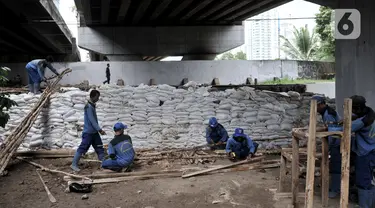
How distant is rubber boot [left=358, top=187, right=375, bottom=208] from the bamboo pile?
195 inches

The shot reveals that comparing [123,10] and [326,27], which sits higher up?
[326,27]

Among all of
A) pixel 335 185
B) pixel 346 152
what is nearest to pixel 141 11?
pixel 335 185

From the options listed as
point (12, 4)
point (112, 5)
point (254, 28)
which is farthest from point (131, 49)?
point (254, 28)

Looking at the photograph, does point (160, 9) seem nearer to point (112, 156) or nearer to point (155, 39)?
point (155, 39)

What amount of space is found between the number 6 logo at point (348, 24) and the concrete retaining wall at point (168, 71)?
29.4ft

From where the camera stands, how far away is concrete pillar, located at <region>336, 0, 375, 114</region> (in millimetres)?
6996

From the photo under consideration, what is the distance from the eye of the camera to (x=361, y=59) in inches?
282

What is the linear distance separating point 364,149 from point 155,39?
13692 millimetres

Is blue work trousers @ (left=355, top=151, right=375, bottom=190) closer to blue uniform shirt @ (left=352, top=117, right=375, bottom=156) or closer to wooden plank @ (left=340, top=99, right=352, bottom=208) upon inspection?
blue uniform shirt @ (left=352, top=117, right=375, bottom=156)

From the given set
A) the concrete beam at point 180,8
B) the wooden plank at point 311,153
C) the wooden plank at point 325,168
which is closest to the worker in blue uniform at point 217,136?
the wooden plank at point 325,168

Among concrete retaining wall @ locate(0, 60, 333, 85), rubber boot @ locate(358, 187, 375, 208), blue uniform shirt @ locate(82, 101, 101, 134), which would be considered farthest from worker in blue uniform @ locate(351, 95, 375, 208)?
concrete retaining wall @ locate(0, 60, 333, 85)

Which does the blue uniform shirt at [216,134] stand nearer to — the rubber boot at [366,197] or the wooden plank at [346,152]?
the rubber boot at [366,197]

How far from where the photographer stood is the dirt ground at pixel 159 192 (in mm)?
4816

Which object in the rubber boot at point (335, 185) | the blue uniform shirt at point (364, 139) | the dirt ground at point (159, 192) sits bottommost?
the dirt ground at point (159, 192)
